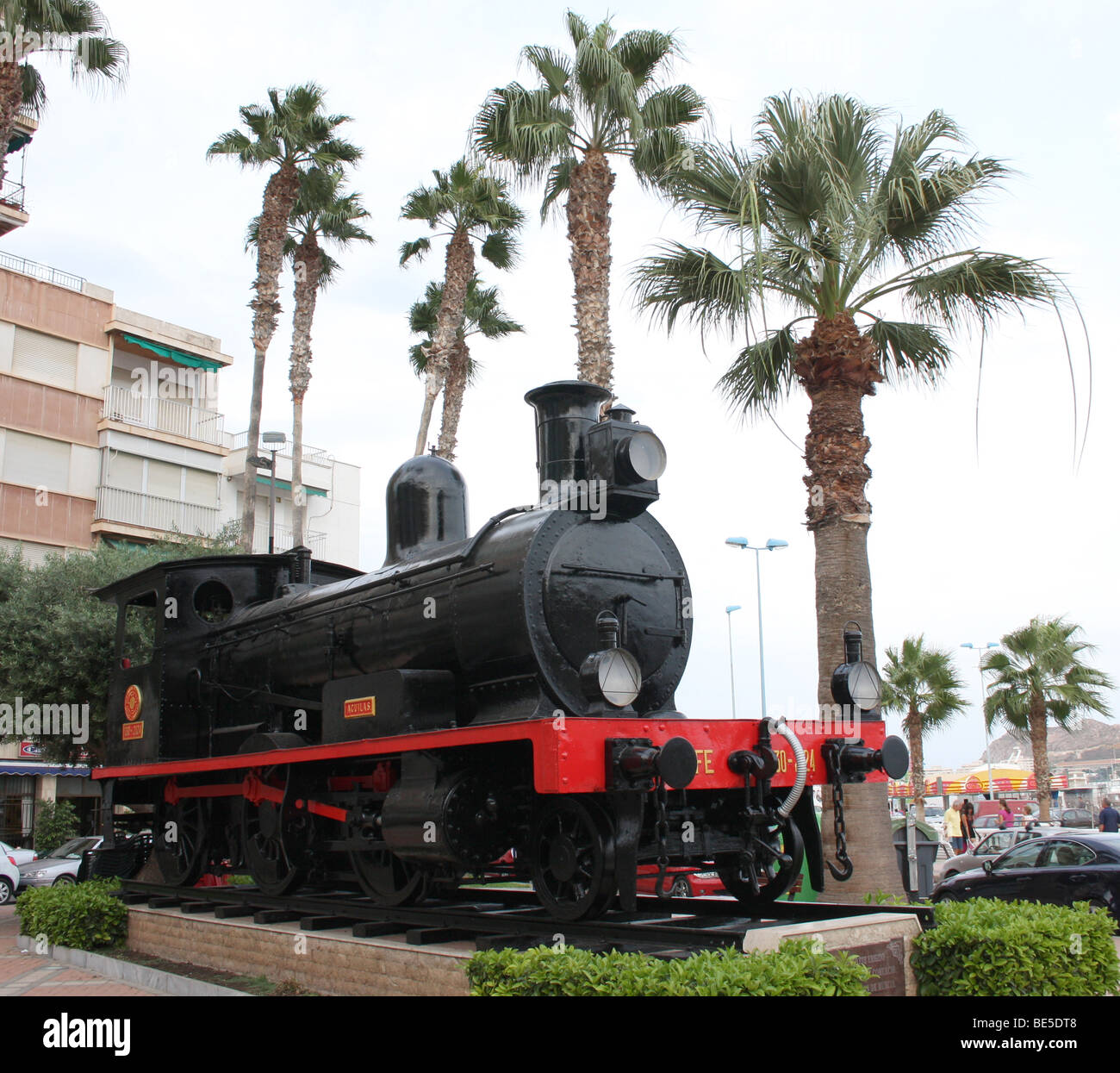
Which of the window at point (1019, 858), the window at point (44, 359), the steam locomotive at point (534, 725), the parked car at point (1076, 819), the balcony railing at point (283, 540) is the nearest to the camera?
the steam locomotive at point (534, 725)

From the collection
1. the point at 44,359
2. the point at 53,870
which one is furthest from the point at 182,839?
the point at 44,359

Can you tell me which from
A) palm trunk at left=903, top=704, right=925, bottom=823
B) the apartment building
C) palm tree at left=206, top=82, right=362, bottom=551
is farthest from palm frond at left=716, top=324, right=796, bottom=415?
palm trunk at left=903, top=704, right=925, bottom=823

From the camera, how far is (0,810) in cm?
2431

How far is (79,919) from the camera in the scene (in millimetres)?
9578

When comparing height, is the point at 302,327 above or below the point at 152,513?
above

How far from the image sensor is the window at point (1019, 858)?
1277 cm

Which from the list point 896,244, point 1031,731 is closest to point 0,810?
point 896,244

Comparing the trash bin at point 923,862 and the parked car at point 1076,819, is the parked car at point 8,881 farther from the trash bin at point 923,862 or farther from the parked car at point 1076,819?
the parked car at point 1076,819

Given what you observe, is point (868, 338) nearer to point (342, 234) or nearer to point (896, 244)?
point (896, 244)

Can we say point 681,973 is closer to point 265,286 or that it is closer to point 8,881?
point 8,881

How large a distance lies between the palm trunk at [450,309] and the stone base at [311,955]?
11.8 metres

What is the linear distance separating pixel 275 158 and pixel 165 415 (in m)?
9.99

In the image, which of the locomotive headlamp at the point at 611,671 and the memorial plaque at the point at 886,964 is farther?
the locomotive headlamp at the point at 611,671

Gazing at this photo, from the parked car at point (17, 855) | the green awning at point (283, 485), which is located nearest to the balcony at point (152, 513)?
the green awning at point (283, 485)
